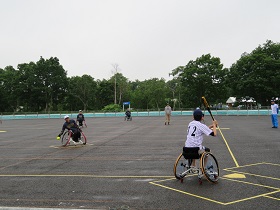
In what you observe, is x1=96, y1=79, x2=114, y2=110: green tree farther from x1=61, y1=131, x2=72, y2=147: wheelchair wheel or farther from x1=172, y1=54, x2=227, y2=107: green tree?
x1=61, y1=131, x2=72, y2=147: wheelchair wheel

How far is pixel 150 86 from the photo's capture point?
6325cm

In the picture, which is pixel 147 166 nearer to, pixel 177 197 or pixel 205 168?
pixel 205 168

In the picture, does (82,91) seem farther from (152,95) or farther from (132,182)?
(132,182)

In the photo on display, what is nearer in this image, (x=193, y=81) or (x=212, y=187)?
(x=212, y=187)

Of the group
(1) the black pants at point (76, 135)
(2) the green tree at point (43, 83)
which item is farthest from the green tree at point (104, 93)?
(1) the black pants at point (76, 135)

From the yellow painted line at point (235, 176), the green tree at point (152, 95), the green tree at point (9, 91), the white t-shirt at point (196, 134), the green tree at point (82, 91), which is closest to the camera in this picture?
the white t-shirt at point (196, 134)

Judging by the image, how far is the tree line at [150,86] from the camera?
45.0 m

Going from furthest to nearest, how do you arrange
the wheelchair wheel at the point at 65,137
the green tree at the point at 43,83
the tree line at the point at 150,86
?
the green tree at the point at 43,83 → the tree line at the point at 150,86 → the wheelchair wheel at the point at 65,137

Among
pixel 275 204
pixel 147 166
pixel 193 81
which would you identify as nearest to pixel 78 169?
pixel 147 166

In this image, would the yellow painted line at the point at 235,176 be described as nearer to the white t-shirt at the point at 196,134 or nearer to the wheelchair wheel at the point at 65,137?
the white t-shirt at the point at 196,134

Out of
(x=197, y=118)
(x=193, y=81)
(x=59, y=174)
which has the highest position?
(x=193, y=81)

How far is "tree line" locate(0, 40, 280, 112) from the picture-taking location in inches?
1772

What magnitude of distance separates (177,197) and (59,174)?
3610mm

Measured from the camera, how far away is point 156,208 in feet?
15.4
